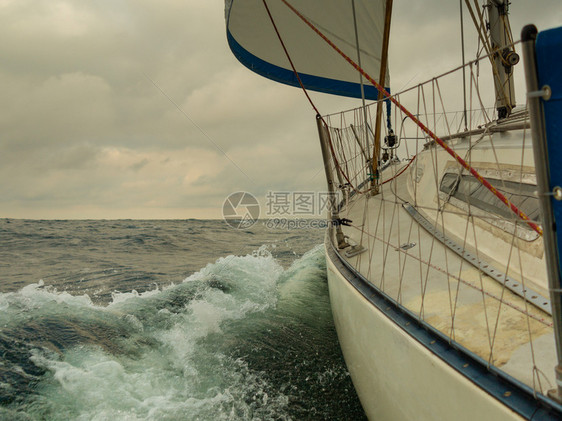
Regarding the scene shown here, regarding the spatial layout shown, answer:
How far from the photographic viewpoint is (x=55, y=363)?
3.61m

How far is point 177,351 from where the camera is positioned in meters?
4.11

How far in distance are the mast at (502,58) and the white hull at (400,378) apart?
12.1ft

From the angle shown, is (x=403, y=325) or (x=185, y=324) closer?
(x=403, y=325)

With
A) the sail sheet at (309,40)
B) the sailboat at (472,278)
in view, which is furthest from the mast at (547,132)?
the sail sheet at (309,40)

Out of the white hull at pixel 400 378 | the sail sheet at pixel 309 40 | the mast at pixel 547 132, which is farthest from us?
Answer: the sail sheet at pixel 309 40

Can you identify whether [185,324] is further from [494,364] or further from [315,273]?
[494,364]

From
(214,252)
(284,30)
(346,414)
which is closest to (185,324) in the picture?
(346,414)

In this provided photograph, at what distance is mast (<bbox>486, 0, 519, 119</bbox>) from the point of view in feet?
15.6

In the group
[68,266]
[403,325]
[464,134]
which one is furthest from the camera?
[68,266]

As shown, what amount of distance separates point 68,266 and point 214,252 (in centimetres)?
443

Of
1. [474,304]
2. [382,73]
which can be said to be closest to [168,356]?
[474,304]

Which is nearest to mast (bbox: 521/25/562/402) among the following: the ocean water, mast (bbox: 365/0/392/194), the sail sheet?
the ocean water

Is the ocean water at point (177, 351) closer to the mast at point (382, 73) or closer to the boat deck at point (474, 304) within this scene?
the boat deck at point (474, 304)

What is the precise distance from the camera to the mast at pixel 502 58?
4.75 m
